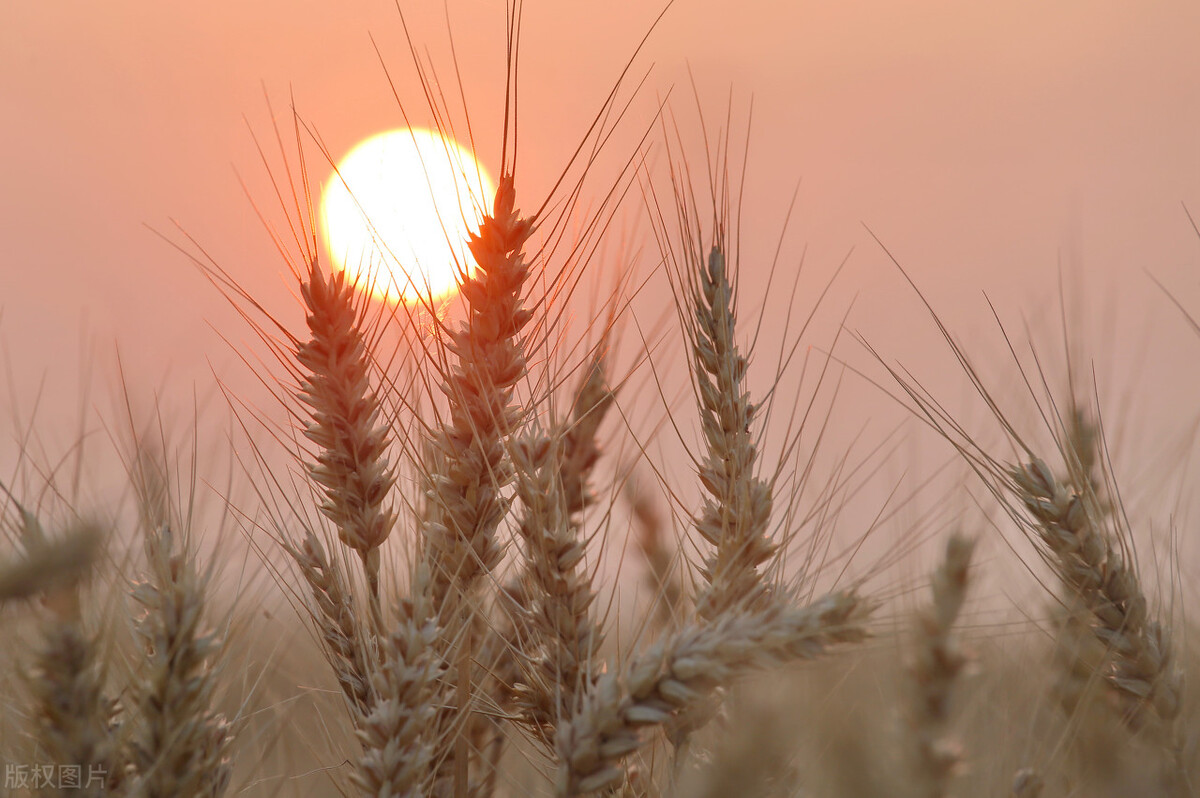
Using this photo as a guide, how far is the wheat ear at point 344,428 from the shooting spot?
61.0 inches

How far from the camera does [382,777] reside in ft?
4.25

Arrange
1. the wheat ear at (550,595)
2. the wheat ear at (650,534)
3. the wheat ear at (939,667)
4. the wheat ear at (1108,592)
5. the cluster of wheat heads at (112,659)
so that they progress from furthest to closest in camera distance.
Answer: the wheat ear at (650,534) < the wheat ear at (1108,592) < the wheat ear at (550,595) < the cluster of wheat heads at (112,659) < the wheat ear at (939,667)

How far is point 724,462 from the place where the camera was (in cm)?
170

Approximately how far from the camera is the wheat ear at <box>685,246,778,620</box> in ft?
4.83

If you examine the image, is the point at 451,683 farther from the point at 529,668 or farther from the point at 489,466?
the point at 489,466

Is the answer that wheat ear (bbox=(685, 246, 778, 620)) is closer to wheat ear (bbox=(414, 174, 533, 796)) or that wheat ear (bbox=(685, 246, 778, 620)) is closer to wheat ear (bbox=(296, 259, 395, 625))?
wheat ear (bbox=(414, 174, 533, 796))

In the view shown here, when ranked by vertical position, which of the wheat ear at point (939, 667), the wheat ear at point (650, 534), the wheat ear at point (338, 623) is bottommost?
the wheat ear at point (939, 667)

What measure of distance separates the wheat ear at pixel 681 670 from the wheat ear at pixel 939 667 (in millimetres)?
88

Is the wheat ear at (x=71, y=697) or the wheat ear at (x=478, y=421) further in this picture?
the wheat ear at (x=478, y=421)

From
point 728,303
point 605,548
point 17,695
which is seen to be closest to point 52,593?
point 17,695

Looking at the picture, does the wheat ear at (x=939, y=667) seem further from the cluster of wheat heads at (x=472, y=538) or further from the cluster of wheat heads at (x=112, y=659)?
the cluster of wheat heads at (x=112, y=659)

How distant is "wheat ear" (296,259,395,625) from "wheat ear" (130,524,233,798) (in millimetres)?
267

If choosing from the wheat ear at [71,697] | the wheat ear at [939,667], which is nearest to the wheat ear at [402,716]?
the wheat ear at [71,697]

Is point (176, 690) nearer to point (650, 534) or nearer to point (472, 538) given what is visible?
point (472, 538)
